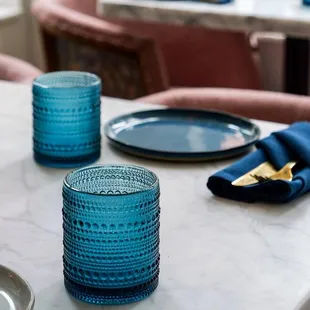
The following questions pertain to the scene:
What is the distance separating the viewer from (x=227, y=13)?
1976 millimetres

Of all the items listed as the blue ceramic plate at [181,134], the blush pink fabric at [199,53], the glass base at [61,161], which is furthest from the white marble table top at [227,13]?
the glass base at [61,161]

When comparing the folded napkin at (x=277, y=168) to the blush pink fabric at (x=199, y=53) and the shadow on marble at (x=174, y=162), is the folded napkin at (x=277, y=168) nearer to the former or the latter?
the shadow on marble at (x=174, y=162)

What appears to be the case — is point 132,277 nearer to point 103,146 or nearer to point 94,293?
point 94,293

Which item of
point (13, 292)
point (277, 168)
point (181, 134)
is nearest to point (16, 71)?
point (181, 134)

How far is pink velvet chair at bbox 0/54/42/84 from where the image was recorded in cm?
159

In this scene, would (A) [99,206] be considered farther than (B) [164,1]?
No

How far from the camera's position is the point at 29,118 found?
121 centimetres

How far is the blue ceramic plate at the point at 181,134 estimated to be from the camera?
40.9 inches

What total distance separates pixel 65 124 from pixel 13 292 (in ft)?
1.30

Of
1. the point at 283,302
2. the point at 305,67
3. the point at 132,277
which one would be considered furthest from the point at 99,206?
the point at 305,67

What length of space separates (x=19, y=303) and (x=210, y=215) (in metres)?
0.29

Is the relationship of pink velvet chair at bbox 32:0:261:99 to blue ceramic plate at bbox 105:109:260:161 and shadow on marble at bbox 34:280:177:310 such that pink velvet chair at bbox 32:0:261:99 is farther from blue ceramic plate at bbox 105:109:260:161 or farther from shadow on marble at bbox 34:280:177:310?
shadow on marble at bbox 34:280:177:310

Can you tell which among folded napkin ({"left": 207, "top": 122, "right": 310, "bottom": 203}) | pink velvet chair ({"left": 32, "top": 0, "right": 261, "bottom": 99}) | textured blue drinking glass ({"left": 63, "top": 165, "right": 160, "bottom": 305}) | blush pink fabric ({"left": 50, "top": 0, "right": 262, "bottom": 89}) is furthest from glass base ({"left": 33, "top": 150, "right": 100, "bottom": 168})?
blush pink fabric ({"left": 50, "top": 0, "right": 262, "bottom": 89})

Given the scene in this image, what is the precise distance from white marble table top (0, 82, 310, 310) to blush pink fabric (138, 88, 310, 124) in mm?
425
